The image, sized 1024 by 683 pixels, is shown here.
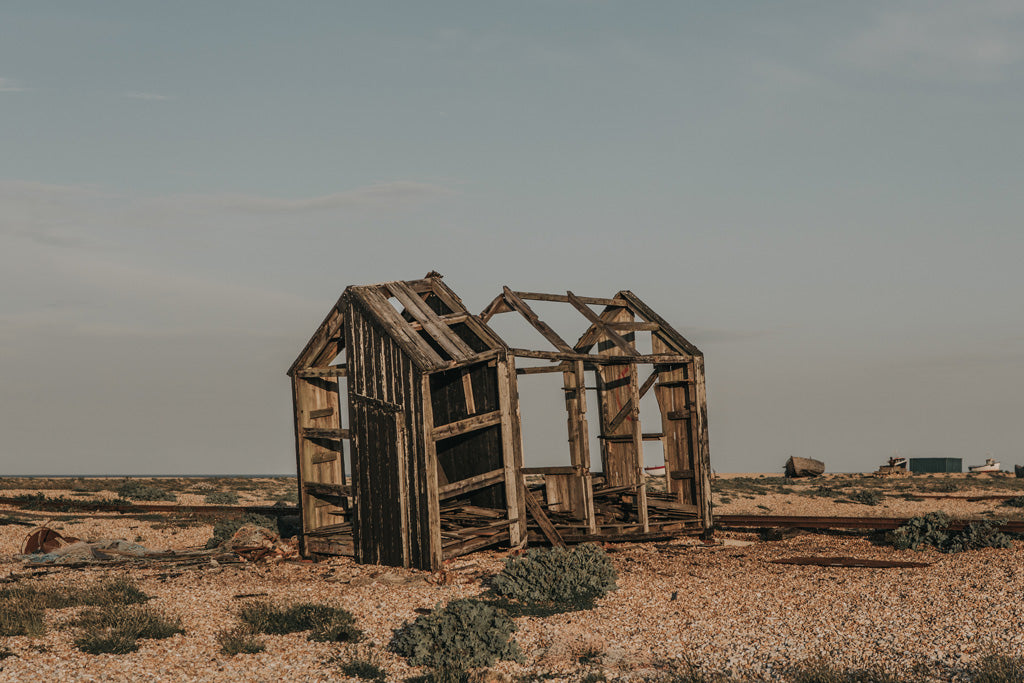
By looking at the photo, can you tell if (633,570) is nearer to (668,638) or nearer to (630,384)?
(668,638)

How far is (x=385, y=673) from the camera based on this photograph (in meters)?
11.2

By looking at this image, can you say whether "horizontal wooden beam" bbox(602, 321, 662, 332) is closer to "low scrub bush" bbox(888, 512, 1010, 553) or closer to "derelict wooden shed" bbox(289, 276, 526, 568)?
"derelict wooden shed" bbox(289, 276, 526, 568)

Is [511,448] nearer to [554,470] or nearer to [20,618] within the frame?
[554,470]

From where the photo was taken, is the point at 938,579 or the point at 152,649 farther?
the point at 938,579

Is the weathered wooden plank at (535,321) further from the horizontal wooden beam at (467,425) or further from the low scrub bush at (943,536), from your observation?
the low scrub bush at (943,536)

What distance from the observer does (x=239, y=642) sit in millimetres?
12273

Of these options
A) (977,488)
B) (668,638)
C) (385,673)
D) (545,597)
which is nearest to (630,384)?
(545,597)

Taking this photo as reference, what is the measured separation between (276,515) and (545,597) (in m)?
13.9

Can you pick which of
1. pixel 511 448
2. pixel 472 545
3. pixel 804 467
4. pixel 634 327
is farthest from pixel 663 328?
pixel 804 467

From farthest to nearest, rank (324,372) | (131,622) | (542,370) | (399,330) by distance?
(542,370) → (324,372) → (399,330) → (131,622)

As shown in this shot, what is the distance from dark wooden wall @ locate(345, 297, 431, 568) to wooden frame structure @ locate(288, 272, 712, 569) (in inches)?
1.2

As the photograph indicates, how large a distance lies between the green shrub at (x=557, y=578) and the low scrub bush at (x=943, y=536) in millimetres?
7201

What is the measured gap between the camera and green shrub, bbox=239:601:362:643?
1267cm

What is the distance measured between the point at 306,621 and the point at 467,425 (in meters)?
5.71
